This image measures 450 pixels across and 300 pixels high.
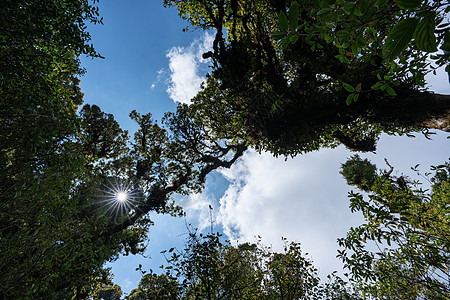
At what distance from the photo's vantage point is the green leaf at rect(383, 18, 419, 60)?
830 millimetres

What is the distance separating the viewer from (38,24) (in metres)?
3.80

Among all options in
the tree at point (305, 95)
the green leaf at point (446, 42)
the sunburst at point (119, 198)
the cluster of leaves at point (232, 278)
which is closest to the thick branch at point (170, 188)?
the sunburst at point (119, 198)

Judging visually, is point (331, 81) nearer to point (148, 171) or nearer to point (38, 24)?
point (38, 24)

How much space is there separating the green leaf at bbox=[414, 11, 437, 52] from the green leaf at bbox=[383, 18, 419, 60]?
0.08 ft

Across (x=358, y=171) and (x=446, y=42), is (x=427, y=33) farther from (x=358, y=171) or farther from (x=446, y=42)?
(x=358, y=171)

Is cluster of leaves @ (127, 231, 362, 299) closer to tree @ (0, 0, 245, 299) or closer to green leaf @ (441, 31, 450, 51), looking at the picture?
tree @ (0, 0, 245, 299)

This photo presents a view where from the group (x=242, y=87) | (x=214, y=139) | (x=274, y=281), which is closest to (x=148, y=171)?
(x=214, y=139)

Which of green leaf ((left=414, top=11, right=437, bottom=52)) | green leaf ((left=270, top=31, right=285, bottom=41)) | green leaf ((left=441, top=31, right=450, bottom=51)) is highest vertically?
green leaf ((left=270, top=31, right=285, bottom=41))

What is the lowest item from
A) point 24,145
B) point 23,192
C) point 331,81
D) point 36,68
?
point 23,192

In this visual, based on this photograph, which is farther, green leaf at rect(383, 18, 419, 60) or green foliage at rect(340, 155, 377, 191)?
green foliage at rect(340, 155, 377, 191)

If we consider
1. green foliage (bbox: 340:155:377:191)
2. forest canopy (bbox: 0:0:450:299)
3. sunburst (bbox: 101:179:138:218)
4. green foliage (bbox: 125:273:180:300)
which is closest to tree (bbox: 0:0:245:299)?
forest canopy (bbox: 0:0:450:299)

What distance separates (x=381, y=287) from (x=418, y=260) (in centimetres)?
240

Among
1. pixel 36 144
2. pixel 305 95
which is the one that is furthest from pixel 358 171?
pixel 36 144

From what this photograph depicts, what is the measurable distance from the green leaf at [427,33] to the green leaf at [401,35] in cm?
2
